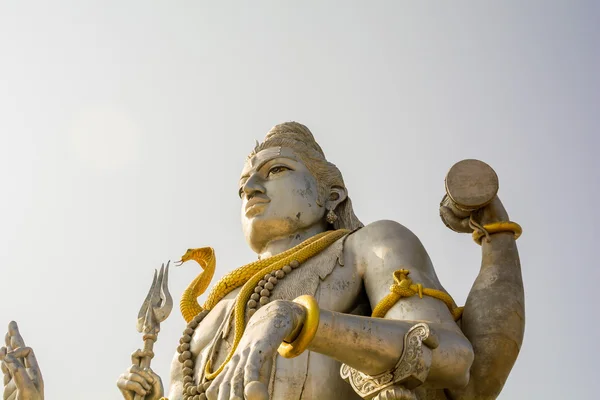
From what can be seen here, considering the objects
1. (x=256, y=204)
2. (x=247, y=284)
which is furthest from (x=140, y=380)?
(x=256, y=204)

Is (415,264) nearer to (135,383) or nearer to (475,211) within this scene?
(475,211)

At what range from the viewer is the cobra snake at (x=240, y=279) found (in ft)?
27.2

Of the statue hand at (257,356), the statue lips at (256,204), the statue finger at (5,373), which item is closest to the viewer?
the statue hand at (257,356)

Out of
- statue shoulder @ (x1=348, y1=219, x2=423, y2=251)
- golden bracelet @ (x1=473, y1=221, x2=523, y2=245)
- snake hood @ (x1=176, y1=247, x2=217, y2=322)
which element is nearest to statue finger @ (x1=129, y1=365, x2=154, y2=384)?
snake hood @ (x1=176, y1=247, x2=217, y2=322)

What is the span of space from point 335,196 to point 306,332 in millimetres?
3042

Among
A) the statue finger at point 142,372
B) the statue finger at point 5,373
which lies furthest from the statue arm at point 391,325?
the statue finger at point 5,373

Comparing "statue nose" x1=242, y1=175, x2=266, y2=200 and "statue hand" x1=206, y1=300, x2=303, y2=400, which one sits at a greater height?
"statue nose" x1=242, y1=175, x2=266, y2=200

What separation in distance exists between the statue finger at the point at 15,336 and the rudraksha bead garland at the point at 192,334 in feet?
5.20

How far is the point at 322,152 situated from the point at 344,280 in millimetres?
2023

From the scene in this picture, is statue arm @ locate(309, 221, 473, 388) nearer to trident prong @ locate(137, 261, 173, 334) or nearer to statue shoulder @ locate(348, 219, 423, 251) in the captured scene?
statue shoulder @ locate(348, 219, 423, 251)

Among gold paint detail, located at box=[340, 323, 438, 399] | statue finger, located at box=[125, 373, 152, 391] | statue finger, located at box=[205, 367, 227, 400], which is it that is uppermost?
statue finger, located at box=[125, 373, 152, 391]

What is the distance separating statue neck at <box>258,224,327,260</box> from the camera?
30.6 feet

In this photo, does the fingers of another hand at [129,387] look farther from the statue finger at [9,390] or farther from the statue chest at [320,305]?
the statue finger at [9,390]

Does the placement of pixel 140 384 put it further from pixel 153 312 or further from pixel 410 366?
pixel 410 366
